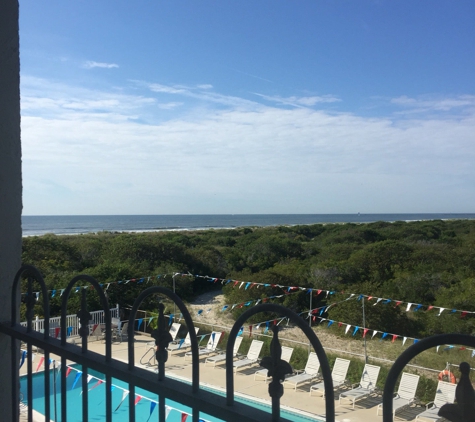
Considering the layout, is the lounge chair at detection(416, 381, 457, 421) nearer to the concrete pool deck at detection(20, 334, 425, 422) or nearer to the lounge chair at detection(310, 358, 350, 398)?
the concrete pool deck at detection(20, 334, 425, 422)

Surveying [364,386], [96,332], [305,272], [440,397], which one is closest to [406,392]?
[440,397]

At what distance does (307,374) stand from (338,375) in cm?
73

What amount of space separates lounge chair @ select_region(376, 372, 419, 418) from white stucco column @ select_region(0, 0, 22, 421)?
27.1 ft

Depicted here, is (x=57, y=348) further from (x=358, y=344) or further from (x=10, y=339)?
(x=358, y=344)

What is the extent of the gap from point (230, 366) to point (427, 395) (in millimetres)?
9555

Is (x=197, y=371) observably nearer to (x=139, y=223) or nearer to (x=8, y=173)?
(x=8, y=173)

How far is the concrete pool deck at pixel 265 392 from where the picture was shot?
8453 millimetres

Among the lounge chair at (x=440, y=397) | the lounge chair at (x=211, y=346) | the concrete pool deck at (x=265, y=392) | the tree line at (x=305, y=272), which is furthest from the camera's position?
the tree line at (x=305, y=272)

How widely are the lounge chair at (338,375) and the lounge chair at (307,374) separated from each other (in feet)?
0.99

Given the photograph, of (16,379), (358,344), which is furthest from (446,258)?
(16,379)

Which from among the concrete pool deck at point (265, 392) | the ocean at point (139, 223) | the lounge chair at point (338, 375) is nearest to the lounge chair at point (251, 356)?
the concrete pool deck at point (265, 392)

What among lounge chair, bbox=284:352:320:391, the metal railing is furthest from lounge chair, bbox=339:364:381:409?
the metal railing

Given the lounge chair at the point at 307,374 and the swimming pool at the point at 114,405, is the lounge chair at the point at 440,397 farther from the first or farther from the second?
the lounge chair at the point at 307,374

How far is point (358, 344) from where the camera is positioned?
1307cm
